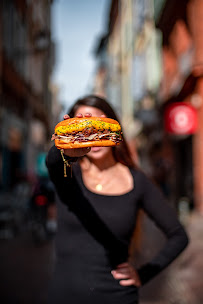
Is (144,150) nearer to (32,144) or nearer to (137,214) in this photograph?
(32,144)

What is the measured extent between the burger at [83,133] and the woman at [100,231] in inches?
2.1

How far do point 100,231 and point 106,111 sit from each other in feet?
2.17

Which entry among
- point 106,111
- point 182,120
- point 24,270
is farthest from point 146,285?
point 182,120

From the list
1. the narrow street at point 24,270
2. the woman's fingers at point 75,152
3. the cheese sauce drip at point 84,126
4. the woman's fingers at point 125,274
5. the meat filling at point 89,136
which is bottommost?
the narrow street at point 24,270

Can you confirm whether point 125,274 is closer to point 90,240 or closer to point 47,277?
point 90,240

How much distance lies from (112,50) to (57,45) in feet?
25.3

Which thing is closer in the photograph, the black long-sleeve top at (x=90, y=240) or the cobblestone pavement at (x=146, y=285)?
the black long-sleeve top at (x=90, y=240)

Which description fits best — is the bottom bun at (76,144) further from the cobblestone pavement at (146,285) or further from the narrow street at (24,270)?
the narrow street at (24,270)

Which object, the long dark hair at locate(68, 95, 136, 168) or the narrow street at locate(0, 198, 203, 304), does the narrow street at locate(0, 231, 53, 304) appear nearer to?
the narrow street at locate(0, 198, 203, 304)

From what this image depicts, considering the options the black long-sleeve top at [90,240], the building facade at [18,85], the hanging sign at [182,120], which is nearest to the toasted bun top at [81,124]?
the black long-sleeve top at [90,240]

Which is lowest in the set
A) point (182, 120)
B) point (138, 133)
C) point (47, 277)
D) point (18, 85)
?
point (138, 133)

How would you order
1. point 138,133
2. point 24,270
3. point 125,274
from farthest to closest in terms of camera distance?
point 138,133
point 24,270
point 125,274

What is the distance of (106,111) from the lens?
197 centimetres

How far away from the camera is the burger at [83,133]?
4.88ft
